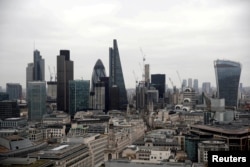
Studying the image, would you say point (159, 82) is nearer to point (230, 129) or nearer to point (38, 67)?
point (38, 67)

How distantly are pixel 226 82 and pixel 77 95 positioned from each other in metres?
7.69

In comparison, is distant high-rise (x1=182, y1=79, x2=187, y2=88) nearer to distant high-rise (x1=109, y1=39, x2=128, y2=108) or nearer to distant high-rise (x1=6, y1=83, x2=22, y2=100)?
distant high-rise (x1=109, y1=39, x2=128, y2=108)

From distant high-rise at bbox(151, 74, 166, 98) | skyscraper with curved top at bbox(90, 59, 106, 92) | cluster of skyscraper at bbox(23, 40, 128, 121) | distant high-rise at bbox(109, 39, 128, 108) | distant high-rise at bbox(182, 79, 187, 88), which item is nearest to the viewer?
cluster of skyscraper at bbox(23, 40, 128, 121)

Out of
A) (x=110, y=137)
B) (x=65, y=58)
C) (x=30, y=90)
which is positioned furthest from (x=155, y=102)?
(x=110, y=137)

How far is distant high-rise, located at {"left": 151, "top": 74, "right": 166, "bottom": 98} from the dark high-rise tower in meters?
7.21

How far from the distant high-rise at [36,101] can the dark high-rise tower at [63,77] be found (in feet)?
10.3

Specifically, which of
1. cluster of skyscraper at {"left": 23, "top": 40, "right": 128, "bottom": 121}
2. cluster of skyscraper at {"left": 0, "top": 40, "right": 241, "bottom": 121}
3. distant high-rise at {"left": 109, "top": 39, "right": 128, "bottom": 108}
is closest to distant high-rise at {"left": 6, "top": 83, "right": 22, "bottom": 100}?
cluster of skyscraper at {"left": 0, "top": 40, "right": 241, "bottom": 121}

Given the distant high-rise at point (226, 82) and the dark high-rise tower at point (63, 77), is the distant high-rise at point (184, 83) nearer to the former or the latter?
the dark high-rise tower at point (63, 77)

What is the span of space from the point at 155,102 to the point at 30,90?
29.7ft

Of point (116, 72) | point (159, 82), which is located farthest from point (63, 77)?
point (159, 82)

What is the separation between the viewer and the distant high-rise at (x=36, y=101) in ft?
52.0

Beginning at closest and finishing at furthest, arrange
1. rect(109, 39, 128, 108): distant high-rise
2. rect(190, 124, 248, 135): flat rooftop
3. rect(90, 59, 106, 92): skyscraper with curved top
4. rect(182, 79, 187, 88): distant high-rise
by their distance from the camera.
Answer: rect(190, 124, 248, 135): flat rooftop, rect(109, 39, 128, 108): distant high-rise, rect(182, 79, 187, 88): distant high-rise, rect(90, 59, 106, 92): skyscraper with curved top

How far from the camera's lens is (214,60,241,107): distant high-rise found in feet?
51.8

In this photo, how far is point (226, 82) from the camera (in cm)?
1616
